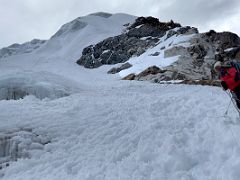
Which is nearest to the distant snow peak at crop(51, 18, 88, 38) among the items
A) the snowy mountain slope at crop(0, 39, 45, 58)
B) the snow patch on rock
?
the snowy mountain slope at crop(0, 39, 45, 58)

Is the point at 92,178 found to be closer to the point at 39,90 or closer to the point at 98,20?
the point at 39,90

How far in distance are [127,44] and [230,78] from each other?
51.1 meters

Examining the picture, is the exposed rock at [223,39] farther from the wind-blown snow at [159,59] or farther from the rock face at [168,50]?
the wind-blown snow at [159,59]

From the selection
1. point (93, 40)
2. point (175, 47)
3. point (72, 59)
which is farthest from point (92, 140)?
point (93, 40)

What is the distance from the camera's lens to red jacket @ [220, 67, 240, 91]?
11.2 m

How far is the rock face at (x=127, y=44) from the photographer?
5871 centimetres

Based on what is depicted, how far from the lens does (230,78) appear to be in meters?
11.2

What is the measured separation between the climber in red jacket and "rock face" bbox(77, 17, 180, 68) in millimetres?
44250

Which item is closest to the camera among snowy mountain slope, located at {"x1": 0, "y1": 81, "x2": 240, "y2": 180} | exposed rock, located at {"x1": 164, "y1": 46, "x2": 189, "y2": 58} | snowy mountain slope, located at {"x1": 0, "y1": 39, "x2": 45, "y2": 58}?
snowy mountain slope, located at {"x1": 0, "y1": 81, "x2": 240, "y2": 180}

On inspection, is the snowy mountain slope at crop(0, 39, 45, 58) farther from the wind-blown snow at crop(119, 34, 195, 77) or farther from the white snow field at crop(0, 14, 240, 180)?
the white snow field at crop(0, 14, 240, 180)

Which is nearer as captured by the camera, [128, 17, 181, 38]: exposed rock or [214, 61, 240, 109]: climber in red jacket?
[214, 61, 240, 109]: climber in red jacket

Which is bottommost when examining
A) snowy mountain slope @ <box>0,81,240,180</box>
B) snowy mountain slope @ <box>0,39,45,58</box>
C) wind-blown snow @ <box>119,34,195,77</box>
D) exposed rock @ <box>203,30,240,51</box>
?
snowy mountain slope @ <box>0,81,240,180</box>

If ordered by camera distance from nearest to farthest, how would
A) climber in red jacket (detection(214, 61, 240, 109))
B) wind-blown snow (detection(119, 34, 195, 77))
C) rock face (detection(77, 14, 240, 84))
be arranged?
climber in red jacket (detection(214, 61, 240, 109))
rock face (detection(77, 14, 240, 84))
wind-blown snow (detection(119, 34, 195, 77))

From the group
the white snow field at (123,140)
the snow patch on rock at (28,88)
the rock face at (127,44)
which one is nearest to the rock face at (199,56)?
the rock face at (127,44)
